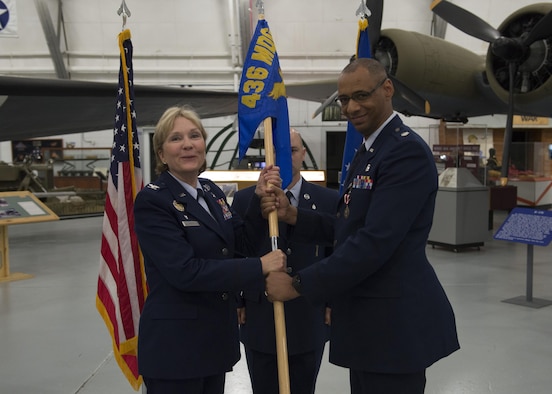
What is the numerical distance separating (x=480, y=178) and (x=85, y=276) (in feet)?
21.9

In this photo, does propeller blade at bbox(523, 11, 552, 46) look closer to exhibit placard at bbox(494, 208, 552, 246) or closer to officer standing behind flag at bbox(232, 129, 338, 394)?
exhibit placard at bbox(494, 208, 552, 246)

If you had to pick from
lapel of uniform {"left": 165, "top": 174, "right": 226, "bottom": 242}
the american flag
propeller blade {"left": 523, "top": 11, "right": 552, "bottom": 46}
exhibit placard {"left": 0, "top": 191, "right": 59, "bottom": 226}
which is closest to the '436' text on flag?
lapel of uniform {"left": 165, "top": 174, "right": 226, "bottom": 242}

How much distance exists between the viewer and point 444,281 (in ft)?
22.5

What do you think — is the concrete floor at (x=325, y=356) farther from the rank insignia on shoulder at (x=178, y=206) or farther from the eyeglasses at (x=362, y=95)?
the eyeglasses at (x=362, y=95)

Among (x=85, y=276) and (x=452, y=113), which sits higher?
(x=452, y=113)

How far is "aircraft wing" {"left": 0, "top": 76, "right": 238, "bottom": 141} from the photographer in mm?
6094

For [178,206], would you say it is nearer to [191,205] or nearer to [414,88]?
[191,205]

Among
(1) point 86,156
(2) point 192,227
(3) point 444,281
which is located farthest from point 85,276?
(1) point 86,156

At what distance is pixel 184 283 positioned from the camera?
187cm

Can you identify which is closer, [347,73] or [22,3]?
[347,73]

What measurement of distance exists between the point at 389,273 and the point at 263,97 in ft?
3.46

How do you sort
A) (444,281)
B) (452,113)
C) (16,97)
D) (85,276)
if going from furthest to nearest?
(452,113)
(85,276)
(444,281)
(16,97)

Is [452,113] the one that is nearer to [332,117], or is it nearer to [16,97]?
[16,97]

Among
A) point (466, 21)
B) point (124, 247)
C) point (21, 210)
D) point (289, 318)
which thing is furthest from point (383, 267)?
point (466, 21)
